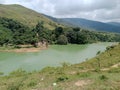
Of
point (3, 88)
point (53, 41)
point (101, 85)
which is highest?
point (101, 85)

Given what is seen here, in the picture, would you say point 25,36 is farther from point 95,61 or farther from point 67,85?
point 67,85

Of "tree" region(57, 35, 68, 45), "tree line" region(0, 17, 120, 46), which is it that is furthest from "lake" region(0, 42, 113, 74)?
"tree" region(57, 35, 68, 45)

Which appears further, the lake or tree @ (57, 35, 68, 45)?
tree @ (57, 35, 68, 45)

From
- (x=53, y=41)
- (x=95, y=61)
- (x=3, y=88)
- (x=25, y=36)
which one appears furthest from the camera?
(x=53, y=41)

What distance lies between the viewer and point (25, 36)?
91625 millimetres

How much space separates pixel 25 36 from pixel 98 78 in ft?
253

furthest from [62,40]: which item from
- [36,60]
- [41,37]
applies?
[36,60]

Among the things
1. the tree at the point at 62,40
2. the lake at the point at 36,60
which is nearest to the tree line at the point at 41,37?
the tree at the point at 62,40

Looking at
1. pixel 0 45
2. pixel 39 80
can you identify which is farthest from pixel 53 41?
pixel 39 80

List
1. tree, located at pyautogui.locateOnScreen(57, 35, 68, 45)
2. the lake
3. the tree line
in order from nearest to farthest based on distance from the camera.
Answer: the lake, the tree line, tree, located at pyautogui.locateOnScreen(57, 35, 68, 45)

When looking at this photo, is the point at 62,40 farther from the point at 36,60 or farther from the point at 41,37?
the point at 36,60

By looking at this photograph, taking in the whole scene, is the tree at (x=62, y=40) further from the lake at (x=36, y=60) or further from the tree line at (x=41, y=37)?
the lake at (x=36, y=60)

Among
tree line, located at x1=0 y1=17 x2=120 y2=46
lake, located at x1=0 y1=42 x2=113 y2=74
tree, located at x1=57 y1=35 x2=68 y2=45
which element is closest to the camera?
lake, located at x1=0 y1=42 x2=113 y2=74

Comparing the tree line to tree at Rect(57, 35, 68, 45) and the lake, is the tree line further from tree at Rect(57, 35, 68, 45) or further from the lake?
the lake
